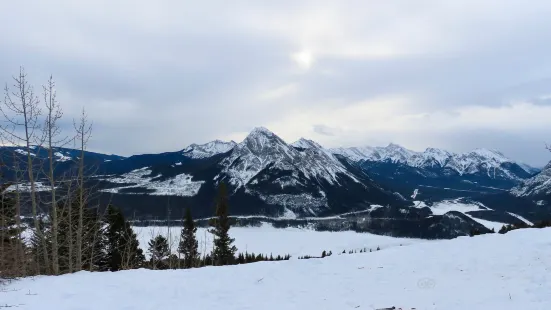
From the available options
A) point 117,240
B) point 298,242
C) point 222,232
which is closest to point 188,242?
point 222,232

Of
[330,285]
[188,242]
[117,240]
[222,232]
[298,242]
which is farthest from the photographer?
[298,242]

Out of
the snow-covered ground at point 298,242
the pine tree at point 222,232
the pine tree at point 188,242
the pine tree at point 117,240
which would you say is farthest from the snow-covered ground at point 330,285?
the snow-covered ground at point 298,242

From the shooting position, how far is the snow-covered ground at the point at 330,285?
35.8 feet

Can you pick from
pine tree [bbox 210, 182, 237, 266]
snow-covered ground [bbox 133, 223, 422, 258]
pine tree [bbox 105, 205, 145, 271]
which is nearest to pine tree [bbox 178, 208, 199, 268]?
pine tree [bbox 210, 182, 237, 266]

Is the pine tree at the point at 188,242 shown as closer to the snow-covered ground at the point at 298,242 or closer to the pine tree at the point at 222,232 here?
the pine tree at the point at 222,232

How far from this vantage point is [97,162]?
866 inches

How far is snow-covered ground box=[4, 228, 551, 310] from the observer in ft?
35.8

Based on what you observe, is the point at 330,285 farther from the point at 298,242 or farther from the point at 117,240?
the point at 298,242

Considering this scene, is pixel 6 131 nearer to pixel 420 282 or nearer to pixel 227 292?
pixel 227 292

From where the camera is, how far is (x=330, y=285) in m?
13.5

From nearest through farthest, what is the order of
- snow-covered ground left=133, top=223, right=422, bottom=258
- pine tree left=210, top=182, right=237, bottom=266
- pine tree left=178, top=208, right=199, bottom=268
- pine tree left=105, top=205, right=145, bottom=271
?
pine tree left=105, top=205, right=145, bottom=271 → pine tree left=210, top=182, right=237, bottom=266 → pine tree left=178, top=208, right=199, bottom=268 → snow-covered ground left=133, top=223, right=422, bottom=258

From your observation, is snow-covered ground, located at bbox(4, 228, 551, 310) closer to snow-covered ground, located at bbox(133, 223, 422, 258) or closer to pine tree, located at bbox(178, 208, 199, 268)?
pine tree, located at bbox(178, 208, 199, 268)

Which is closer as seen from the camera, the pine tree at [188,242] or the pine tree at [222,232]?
the pine tree at [222,232]

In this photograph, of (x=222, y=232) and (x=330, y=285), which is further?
(x=222, y=232)
